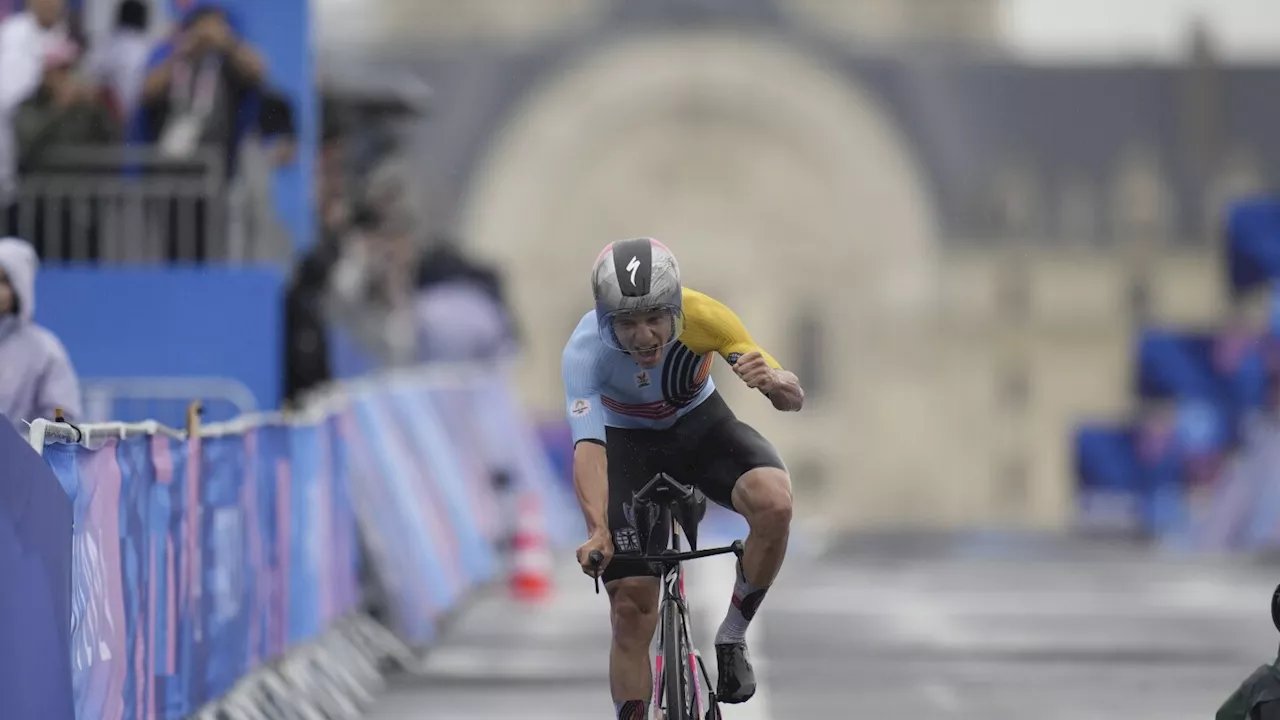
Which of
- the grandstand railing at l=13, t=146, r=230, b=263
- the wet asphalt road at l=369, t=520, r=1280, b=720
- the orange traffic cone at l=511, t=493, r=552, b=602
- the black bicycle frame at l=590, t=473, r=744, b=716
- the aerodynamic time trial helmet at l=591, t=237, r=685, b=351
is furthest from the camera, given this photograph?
the orange traffic cone at l=511, t=493, r=552, b=602

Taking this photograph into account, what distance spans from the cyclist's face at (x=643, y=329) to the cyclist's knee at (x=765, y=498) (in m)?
0.58

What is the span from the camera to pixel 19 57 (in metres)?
17.4

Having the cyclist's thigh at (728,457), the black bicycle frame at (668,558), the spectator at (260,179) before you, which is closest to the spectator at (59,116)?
the spectator at (260,179)

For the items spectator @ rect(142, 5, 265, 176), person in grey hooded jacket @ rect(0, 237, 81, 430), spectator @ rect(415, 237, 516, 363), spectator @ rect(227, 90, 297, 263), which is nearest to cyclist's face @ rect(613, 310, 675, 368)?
person in grey hooded jacket @ rect(0, 237, 81, 430)

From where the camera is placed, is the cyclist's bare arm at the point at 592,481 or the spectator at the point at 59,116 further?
the spectator at the point at 59,116

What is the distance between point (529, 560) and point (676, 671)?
520 inches

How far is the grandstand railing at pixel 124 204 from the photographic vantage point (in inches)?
723

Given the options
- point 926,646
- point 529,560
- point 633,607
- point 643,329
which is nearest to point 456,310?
point 529,560

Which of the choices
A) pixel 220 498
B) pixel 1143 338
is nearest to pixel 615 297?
pixel 220 498

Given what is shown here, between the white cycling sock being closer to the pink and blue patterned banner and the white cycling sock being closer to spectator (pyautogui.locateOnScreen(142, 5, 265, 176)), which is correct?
the pink and blue patterned banner

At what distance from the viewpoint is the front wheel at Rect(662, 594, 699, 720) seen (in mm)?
8414

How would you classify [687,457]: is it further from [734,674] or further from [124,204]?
[124,204]

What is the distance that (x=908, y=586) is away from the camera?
24.4 metres

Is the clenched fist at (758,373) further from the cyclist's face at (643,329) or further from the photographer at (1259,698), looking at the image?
the photographer at (1259,698)
